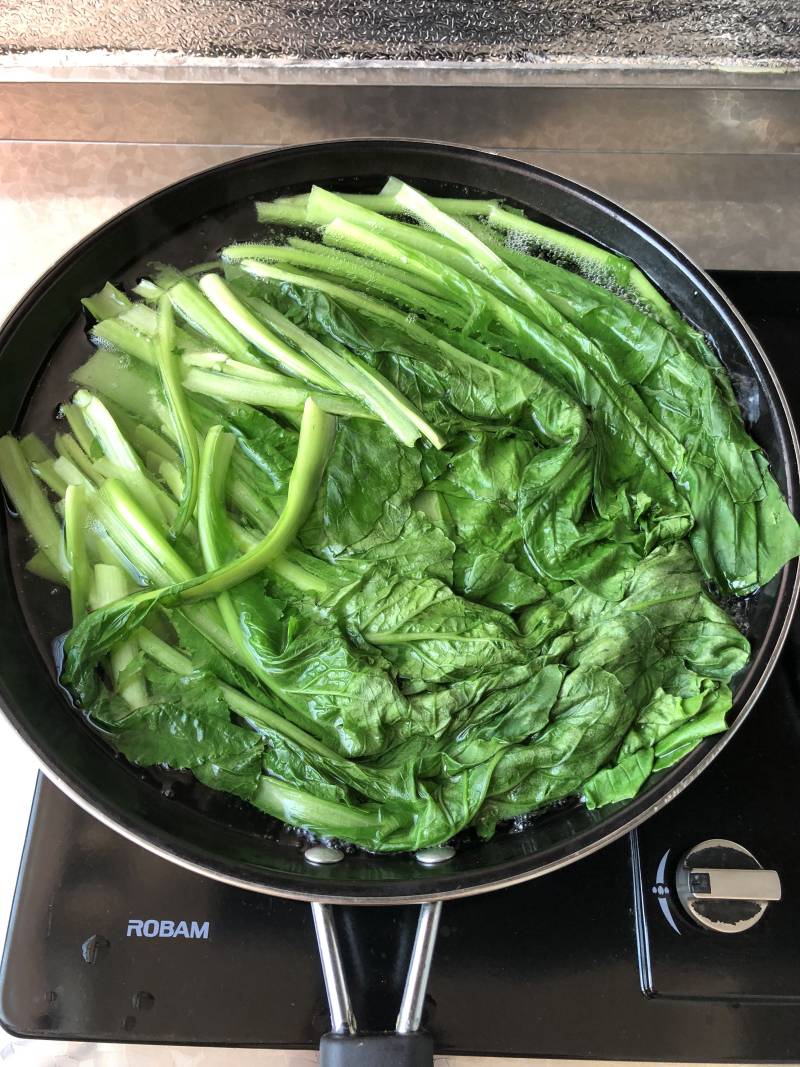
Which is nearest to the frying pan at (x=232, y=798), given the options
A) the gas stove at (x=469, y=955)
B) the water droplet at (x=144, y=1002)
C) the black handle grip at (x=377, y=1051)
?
the black handle grip at (x=377, y=1051)

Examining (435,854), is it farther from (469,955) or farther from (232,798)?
(232,798)

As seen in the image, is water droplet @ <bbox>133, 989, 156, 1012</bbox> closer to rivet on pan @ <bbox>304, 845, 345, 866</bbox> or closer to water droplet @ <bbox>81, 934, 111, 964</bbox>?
water droplet @ <bbox>81, 934, 111, 964</bbox>

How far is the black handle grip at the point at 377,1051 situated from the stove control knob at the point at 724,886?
1.36ft

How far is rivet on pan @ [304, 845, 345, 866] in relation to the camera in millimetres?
1047

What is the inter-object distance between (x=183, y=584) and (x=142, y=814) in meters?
0.30

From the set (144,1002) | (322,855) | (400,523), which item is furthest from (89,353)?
(144,1002)

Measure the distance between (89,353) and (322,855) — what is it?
2.86 ft

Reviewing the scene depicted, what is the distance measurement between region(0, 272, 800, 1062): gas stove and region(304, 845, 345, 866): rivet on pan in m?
0.11

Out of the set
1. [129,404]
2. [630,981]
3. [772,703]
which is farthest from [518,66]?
[630,981]

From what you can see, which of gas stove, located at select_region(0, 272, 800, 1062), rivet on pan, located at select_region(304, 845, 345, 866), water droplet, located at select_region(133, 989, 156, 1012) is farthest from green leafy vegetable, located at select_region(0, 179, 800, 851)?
water droplet, located at select_region(133, 989, 156, 1012)

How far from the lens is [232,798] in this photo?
3.62 feet

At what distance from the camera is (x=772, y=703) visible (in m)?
1.23

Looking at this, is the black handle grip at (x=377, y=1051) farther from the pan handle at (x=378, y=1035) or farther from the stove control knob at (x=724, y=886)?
the stove control knob at (x=724, y=886)

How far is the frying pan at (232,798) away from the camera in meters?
0.96
